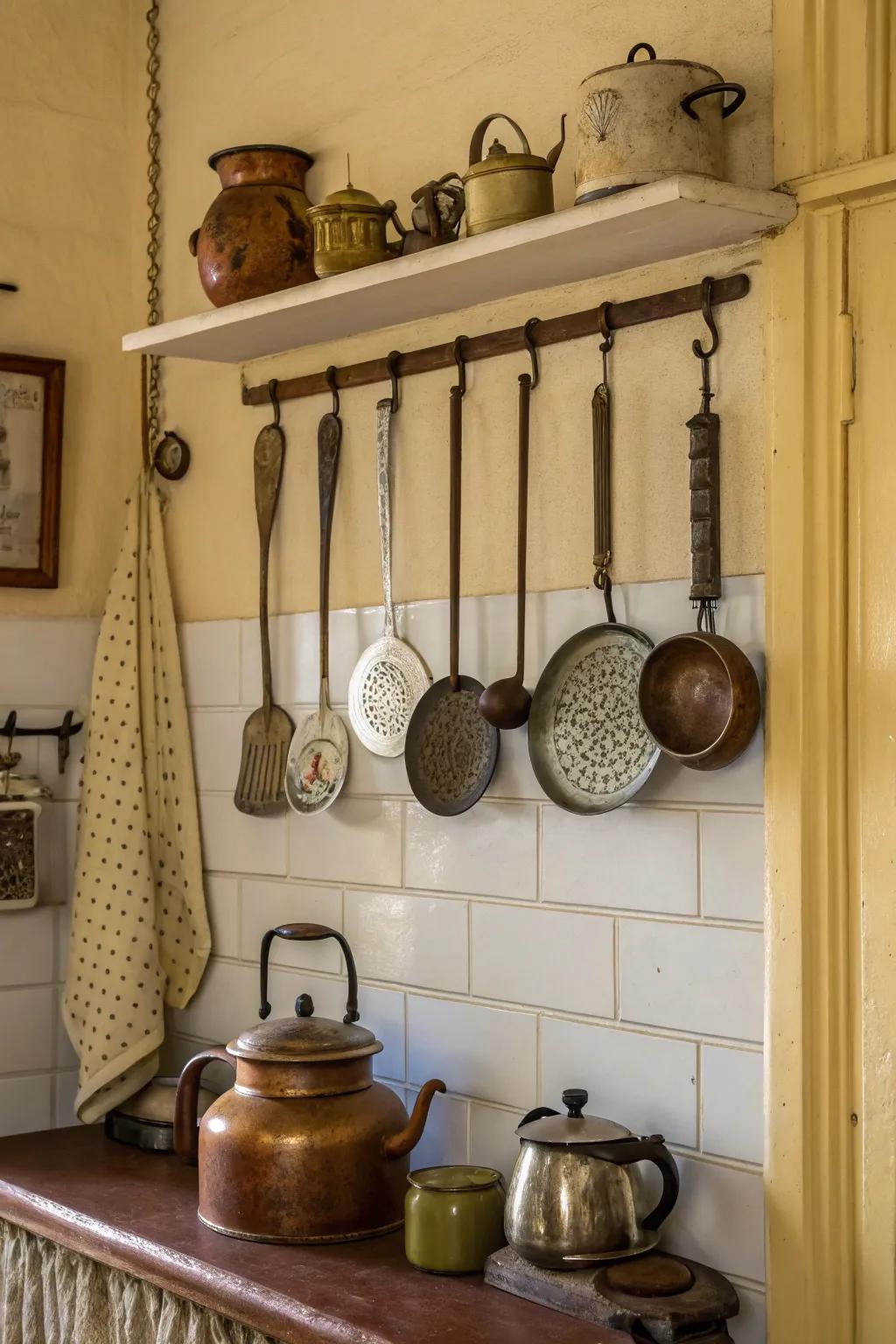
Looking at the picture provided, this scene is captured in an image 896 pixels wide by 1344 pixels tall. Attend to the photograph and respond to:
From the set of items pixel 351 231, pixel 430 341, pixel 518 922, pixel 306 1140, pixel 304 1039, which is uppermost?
pixel 351 231

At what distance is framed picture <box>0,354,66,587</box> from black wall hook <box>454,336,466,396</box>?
777 millimetres

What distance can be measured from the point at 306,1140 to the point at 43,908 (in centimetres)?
79

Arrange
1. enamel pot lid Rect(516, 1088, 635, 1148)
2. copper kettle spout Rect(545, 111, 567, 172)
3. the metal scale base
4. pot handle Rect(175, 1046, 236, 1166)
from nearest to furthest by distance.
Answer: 1. the metal scale base
2. enamel pot lid Rect(516, 1088, 635, 1148)
3. copper kettle spout Rect(545, 111, 567, 172)
4. pot handle Rect(175, 1046, 236, 1166)

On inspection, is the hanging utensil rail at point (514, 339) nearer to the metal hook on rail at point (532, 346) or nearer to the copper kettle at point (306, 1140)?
the metal hook on rail at point (532, 346)

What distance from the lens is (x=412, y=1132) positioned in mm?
1782

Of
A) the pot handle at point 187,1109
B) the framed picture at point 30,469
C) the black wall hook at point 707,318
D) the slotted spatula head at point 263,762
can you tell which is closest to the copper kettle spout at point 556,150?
the black wall hook at point 707,318

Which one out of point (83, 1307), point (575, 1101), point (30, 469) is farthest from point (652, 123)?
point (83, 1307)

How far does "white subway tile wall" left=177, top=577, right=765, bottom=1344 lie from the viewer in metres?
1.59

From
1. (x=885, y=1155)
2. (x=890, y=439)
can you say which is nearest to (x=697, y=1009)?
(x=885, y=1155)

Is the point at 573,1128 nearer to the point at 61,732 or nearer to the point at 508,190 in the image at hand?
the point at 508,190

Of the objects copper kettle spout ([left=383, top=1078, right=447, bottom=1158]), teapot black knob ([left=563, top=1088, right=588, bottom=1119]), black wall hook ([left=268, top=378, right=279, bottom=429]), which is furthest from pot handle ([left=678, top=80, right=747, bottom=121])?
copper kettle spout ([left=383, top=1078, right=447, bottom=1158])

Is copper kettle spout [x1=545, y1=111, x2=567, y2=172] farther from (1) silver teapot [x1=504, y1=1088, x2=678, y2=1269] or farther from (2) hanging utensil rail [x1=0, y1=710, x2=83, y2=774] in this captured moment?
(2) hanging utensil rail [x1=0, y1=710, x2=83, y2=774]

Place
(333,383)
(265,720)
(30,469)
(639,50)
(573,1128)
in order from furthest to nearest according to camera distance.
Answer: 1. (30,469)
2. (265,720)
3. (333,383)
4. (639,50)
5. (573,1128)

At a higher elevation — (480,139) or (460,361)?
(480,139)
